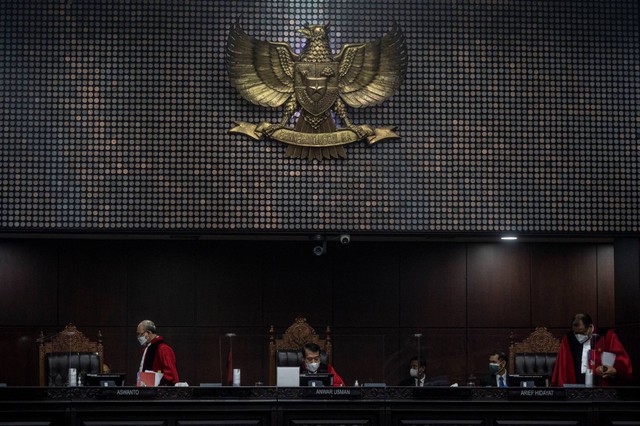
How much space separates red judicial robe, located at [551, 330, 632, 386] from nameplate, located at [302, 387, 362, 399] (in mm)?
2329

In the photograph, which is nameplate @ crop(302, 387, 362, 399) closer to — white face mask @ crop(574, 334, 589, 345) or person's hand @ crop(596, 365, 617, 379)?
person's hand @ crop(596, 365, 617, 379)

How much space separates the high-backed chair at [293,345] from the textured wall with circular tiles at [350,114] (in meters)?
1.29

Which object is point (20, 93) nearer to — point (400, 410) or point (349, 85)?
point (349, 85)

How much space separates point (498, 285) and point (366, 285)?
5.26 ft

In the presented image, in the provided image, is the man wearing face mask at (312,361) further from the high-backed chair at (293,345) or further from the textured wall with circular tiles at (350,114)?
the textured wall with circular tiles at (350,114)

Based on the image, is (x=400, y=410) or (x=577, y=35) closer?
(x=400, y=410)

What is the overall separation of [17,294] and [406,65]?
5.51 m

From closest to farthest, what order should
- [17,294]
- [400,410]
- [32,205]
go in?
[400,410]
[32,205]
[17,294]

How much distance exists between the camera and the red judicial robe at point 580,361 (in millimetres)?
9703

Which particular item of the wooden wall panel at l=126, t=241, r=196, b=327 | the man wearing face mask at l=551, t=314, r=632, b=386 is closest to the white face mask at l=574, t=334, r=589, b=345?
the man wearing face mask at l=551, t=314, r=632, b=386

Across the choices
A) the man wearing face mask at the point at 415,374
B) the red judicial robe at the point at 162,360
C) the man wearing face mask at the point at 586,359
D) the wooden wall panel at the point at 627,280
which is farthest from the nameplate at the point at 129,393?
the wooden wall panel at the point at 627,280

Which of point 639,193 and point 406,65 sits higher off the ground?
point 406,65

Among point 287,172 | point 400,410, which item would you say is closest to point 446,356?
point 400,410

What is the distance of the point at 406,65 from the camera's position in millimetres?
10414
